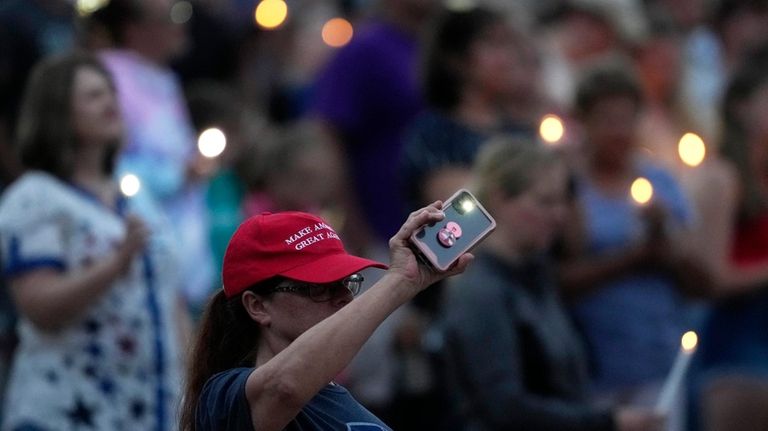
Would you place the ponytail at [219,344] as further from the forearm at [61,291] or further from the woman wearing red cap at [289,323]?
the forearm at [61,291]

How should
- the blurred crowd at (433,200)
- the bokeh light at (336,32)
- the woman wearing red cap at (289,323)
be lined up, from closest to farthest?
the woman wearing red cap at (289,323) < the blurred crowd at (433,200) < the bokeh light at (336,32)

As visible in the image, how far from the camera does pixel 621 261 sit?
6.85 m

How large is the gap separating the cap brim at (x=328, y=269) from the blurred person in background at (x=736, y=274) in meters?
3.67

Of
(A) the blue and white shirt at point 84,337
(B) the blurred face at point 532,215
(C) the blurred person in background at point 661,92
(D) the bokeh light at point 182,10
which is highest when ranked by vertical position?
A: (C) the blurred person in background at point 661,92

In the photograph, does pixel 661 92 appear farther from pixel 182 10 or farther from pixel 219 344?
pixel 219 344

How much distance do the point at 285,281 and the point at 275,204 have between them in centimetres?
380

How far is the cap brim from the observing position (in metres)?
3.66

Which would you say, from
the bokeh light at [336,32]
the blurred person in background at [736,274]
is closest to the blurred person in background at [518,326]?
the blurred person in background at [736,274]

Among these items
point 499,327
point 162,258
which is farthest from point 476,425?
point 162,258

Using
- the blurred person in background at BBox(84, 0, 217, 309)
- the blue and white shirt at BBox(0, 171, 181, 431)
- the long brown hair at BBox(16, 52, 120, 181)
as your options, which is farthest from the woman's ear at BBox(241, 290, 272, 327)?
the blurred person in background at BBox(84, 0, 217, 309)

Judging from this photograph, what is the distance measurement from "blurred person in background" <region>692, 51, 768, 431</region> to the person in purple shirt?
146 centimetres

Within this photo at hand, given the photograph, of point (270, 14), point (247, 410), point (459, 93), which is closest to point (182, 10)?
point (270, 14)

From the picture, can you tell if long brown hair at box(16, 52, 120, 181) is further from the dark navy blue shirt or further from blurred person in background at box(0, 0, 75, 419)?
the dark navy blue shirt

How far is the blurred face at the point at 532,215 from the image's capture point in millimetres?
5906
